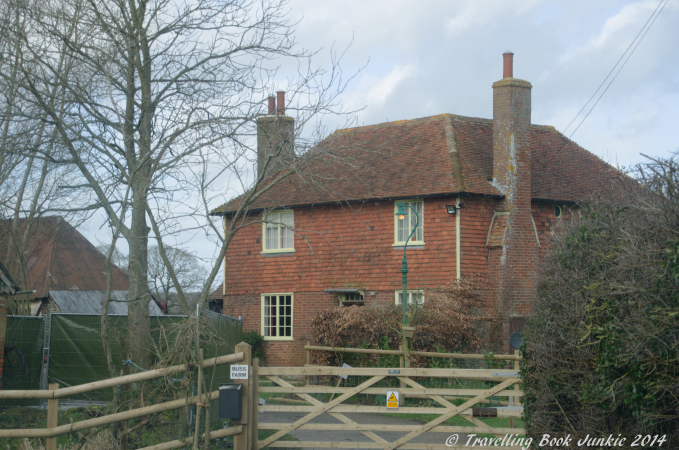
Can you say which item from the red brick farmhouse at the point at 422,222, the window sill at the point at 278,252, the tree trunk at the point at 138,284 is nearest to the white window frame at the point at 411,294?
the red brick farmhouse at the point at 422,222

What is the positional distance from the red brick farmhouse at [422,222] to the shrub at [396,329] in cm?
184

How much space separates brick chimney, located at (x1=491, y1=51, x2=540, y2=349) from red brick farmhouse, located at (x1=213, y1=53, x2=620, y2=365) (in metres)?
0.03

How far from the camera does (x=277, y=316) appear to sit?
2352 centimetres

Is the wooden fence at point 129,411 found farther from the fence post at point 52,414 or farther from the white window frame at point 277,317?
the white window frame at point 277,317

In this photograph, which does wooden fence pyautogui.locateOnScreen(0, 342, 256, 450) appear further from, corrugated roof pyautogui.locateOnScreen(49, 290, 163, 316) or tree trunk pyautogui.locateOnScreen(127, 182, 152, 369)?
corrugated roof pyautogui.locateOnScreen(49, 290, 163, 316)

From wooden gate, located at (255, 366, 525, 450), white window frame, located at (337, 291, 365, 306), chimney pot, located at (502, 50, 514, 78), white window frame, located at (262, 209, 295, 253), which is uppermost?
chimney pot, located at (502, 50, 514, 78)

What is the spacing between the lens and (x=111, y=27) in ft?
34.6

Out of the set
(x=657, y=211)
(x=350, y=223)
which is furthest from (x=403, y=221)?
(x=657, y=211)

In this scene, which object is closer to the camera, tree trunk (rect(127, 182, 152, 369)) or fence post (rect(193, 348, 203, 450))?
fence post (rect(193, 348, 203, 450))

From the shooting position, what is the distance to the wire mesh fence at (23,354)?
13469 mm

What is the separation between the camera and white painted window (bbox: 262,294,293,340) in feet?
77.3

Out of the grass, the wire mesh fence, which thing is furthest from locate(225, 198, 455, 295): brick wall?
the grass

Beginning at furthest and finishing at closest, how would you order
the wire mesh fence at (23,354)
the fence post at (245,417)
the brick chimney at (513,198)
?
the brick chimney at (513,198) → the wire mesh fence at (23,354) → the fence post at (245,417)

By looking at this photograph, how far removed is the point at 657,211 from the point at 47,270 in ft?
94.5
